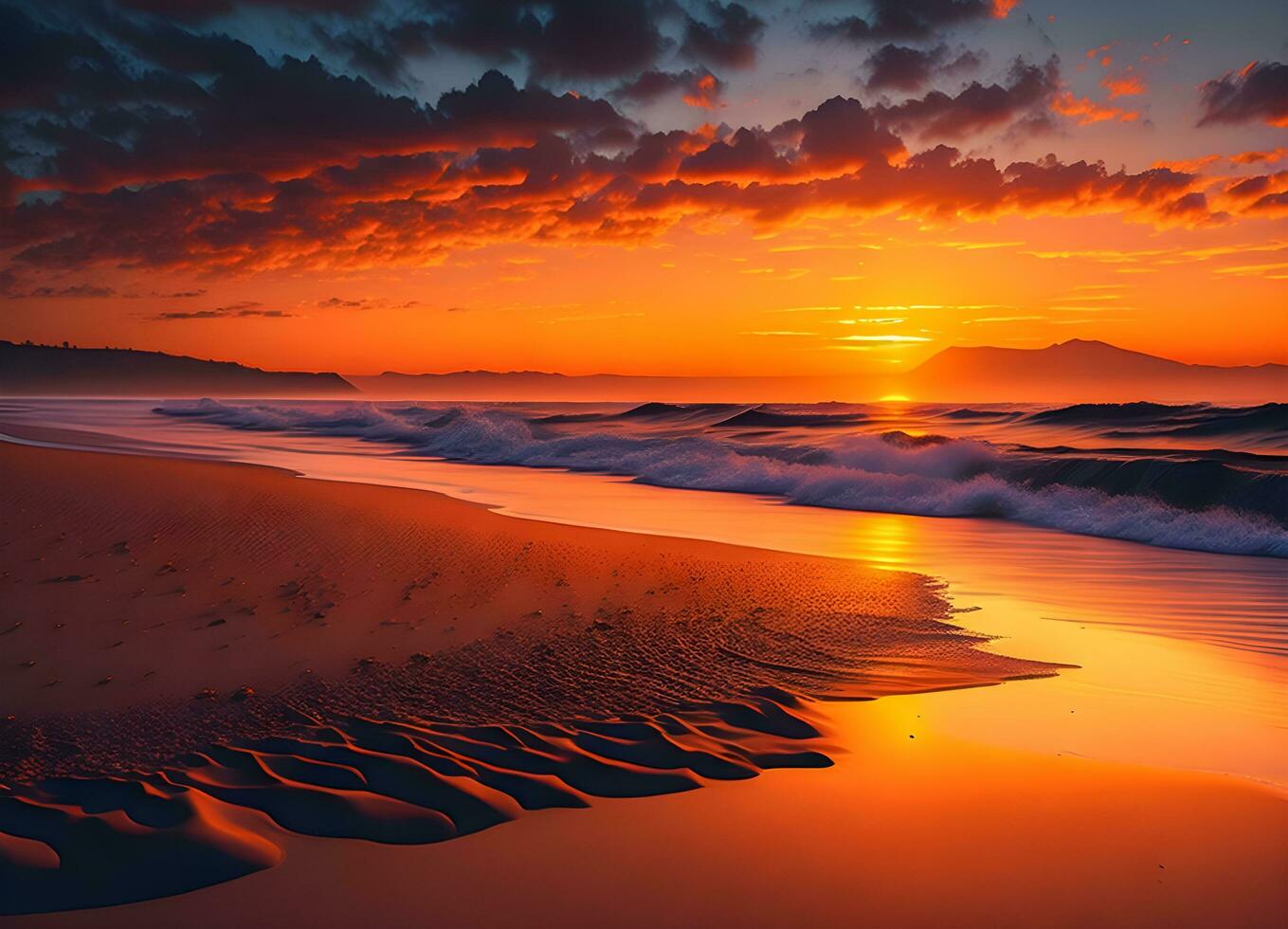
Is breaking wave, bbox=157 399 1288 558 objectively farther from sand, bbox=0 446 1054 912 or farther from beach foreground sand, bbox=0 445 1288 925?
beach foreground sand, bbox=0 445 1288 925

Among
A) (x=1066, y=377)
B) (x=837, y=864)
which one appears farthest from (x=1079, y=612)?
(x=1066, y=377)

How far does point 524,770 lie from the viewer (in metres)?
3.46

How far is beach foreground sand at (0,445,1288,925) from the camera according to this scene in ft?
8.75

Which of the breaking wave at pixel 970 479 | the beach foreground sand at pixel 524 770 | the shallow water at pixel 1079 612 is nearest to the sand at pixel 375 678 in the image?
the beach foreground sand at pixel 524 770

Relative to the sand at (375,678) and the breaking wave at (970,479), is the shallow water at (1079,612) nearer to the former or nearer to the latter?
the sand at (375,678)

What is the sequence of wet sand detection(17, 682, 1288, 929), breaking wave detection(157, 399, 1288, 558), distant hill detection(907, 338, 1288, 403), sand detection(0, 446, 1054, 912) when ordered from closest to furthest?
wet sand detection(17, 682, 1288, 929), sand detection(0, 446, 1054, 912), breaking wave detection(157, 399, 1288, 558), distant hill detection(907, 338, 1288, 403)

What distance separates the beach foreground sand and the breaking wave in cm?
689

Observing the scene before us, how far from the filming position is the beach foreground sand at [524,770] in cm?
267

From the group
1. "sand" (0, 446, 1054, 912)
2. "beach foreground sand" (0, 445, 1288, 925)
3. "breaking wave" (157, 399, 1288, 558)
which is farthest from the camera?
"breaking wave" (157, 399, 1288, 558)

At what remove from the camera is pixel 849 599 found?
6.75 m

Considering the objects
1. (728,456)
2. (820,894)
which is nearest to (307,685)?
(820,894)

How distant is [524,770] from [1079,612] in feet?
16.8

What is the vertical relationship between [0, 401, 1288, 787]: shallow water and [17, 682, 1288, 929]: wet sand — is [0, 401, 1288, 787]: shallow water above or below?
above

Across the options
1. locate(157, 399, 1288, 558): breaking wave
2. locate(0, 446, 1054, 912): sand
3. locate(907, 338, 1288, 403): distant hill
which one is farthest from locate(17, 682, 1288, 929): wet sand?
locate(907, 338, 1288, 403): distant hill
